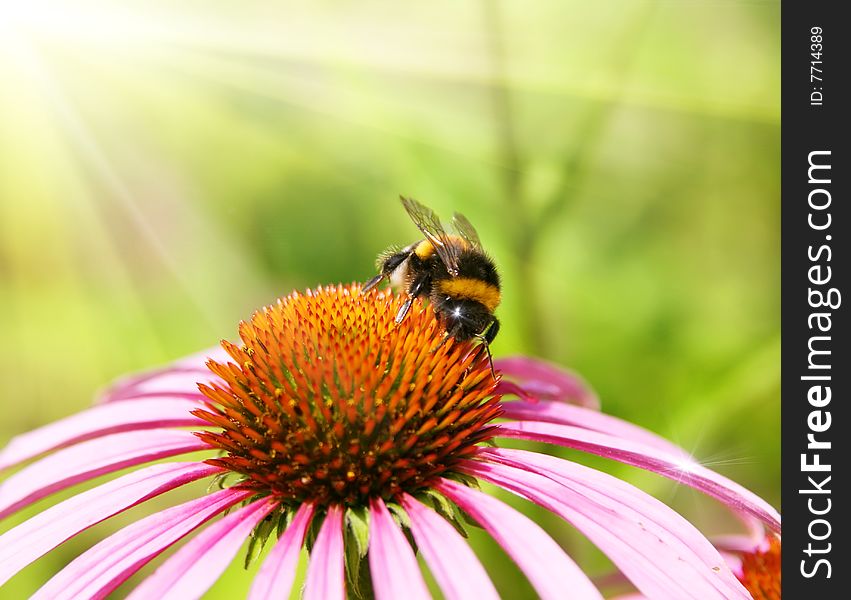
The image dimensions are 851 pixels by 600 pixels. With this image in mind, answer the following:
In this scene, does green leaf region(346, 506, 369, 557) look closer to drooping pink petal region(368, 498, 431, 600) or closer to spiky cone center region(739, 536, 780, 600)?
drooping pink petal region(368, 498, 431, 600)

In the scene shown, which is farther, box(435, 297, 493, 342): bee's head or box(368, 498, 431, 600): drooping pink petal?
box(435, 297, 493, 342): bee's head

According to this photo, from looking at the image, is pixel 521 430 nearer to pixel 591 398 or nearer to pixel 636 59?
pixel 591 398

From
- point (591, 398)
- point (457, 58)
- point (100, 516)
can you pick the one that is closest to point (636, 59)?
point (457, 58)

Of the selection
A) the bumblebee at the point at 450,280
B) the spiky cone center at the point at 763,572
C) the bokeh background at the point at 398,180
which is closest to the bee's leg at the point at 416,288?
the bumblebee at the point at 450,280

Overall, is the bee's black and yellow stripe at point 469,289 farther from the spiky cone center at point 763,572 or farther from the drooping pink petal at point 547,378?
the spiky cone center at point 763,572

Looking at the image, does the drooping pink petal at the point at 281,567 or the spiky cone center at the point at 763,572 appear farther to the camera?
the spiky cone center at the point at 763,572

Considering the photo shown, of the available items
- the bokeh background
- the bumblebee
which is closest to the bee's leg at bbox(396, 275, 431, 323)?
the bumblebee
